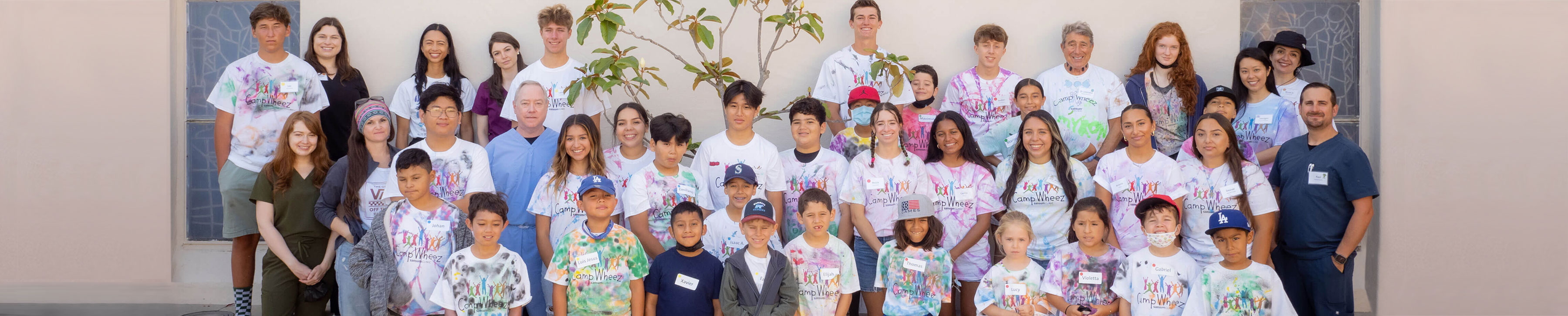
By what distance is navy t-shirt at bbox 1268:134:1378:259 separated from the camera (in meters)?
4.23

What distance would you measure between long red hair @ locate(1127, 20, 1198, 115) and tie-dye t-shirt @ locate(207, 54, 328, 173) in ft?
14.7

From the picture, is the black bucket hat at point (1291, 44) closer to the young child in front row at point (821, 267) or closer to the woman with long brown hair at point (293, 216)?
the young child in front row at point (821, 267)

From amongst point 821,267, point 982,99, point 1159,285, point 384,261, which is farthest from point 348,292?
point 1159,285

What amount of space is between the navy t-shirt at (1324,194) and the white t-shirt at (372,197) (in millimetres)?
4027

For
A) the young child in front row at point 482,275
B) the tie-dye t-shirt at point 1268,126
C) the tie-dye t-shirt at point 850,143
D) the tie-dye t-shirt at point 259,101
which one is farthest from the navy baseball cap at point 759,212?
the tie-dye t-shirt at point 259,101

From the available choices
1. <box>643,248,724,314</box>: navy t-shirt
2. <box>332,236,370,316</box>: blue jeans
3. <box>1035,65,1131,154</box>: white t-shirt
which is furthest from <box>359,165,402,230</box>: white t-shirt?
<box>1035,65,1131,154</box>: white t-shirt

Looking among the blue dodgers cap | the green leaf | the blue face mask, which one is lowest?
the blue dodgers cap

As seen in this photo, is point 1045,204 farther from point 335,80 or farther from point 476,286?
point 335,80

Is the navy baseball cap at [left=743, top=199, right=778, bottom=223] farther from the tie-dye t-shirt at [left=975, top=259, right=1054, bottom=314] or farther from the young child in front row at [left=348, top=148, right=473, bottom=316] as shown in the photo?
the young child in front row at [left=348, top=148, right=473, bottom=316]

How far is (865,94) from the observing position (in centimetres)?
457

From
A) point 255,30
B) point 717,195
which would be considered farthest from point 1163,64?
point 255,30

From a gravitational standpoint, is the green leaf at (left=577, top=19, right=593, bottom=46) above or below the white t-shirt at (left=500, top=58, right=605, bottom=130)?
above

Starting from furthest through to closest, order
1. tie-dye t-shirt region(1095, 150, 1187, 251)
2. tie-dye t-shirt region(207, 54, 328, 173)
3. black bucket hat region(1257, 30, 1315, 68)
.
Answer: black bucket hat region(1257, 30, 1315, 68) → tie-dye t-shirt region(207, 54, 328, 173) → tie-dye t-shirt region(1095, 150, 1187, 251)
